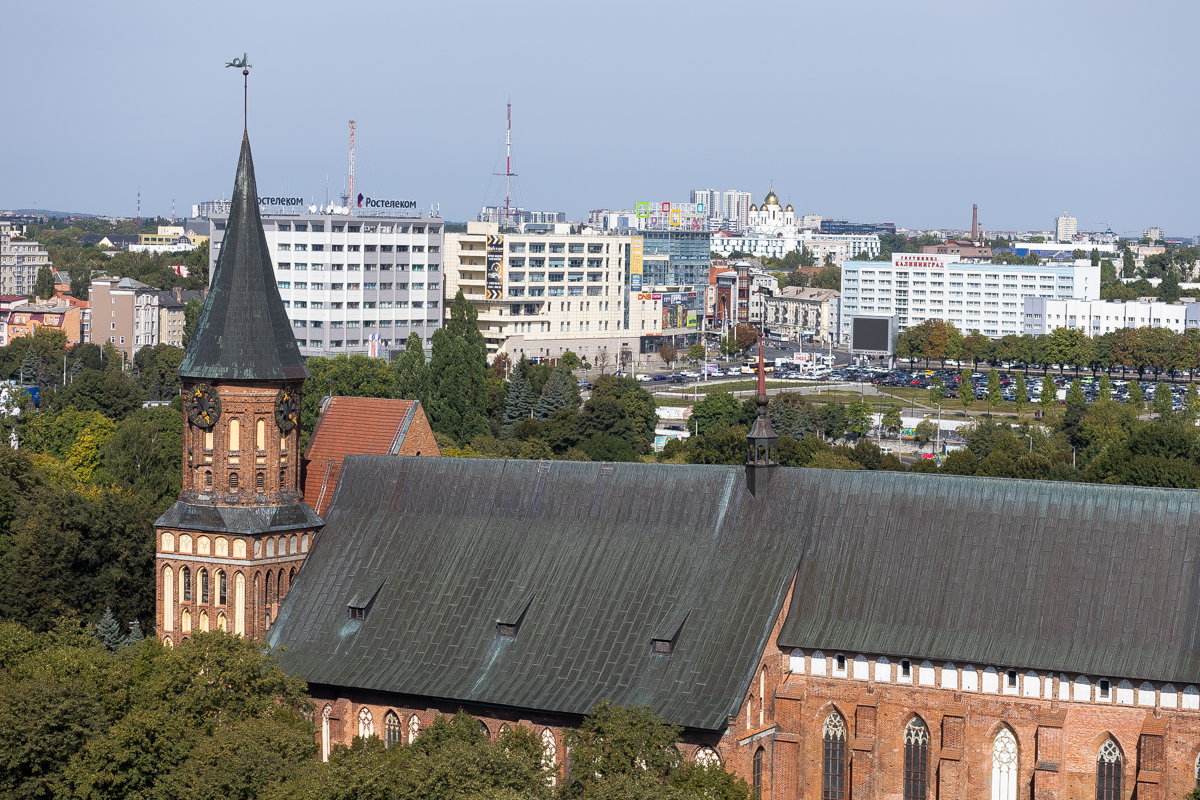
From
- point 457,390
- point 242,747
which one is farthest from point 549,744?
point 457,390

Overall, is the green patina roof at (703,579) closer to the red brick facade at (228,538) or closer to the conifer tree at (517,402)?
the red brick facade at (228,538)

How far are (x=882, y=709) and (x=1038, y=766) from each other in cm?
578

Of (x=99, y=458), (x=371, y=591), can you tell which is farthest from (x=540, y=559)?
(x=99, y=458)

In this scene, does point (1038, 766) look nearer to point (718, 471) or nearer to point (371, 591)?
point (718, 471)

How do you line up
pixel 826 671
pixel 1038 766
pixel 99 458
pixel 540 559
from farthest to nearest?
pixel 99 458 → pixel 540 559 → pixel 826 671 → pixel 1038 766

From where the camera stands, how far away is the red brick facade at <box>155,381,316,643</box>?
68562 millimetres

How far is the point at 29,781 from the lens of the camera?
6038 cm

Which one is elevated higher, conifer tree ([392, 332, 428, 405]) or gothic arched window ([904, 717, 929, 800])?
conifer tree ([392, 332, 428, 405])

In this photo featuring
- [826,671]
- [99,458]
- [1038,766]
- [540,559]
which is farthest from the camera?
[99,458]

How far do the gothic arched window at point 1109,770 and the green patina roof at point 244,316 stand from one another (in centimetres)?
3322

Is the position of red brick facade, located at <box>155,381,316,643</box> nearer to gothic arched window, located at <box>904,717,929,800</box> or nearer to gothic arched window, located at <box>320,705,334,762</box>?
gothic arched window, located at <box>320,705,334,762</box>

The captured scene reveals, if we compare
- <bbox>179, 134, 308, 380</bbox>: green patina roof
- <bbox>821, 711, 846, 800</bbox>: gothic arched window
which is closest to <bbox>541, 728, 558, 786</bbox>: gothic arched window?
<bbox>821, 711, 846, 800</bbox>: gothic arched window

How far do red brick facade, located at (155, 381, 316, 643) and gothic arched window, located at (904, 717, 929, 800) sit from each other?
25.4 m

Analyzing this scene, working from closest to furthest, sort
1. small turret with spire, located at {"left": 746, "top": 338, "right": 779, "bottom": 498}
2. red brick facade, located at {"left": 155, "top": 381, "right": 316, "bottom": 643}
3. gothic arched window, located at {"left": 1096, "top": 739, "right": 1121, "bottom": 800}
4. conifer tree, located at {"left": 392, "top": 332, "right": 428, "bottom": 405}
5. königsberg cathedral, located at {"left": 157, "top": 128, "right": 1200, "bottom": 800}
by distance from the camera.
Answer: gothic arched window, located at {"left": 1096, "top": 739, "right": 1121, "bottom": 800}
königsberg cathedral, located at {"left": 157, "top": 128, "right": 1200, "bottom": 800}
small turret with spire, located at {"left": 746, "top": 338, "right": 779, "bottom": 498}
red brick facade, located at {"left": 155, "top": 381, "right": 316, "bottom": 643}
conifer tree, located at {"left": 392, "top": 332, "right": 428, "bottom": 405}
